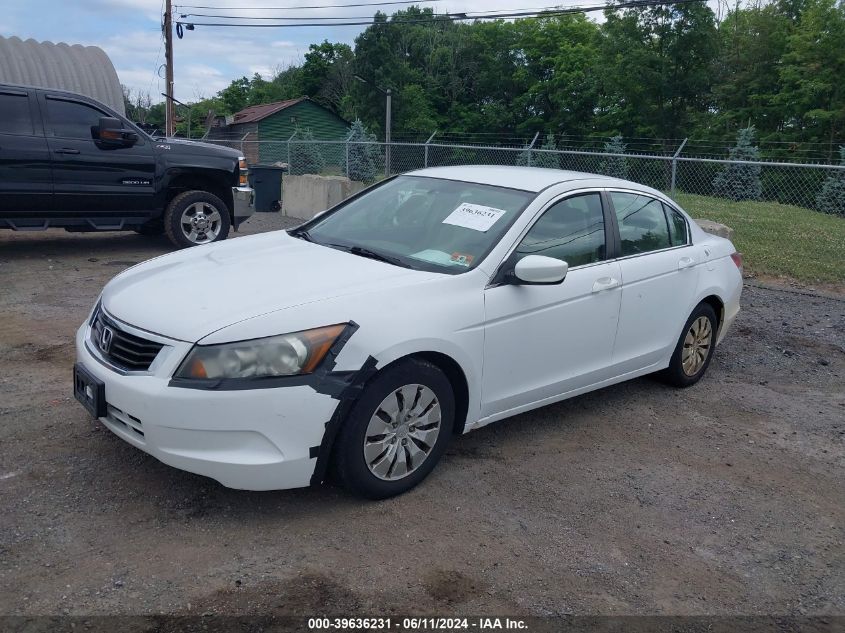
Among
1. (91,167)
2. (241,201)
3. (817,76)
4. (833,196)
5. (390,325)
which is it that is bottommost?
(833,196)

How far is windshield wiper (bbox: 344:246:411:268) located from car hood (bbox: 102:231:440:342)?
2.4 inches

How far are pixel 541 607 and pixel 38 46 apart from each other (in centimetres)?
1827

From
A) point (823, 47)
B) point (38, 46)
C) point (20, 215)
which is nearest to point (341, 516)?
point (20, 215)

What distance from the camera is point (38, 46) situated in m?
17.5

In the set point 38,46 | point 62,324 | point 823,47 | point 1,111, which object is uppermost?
point 823,47

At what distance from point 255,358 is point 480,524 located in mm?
1298

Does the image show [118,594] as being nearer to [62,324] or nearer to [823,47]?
[62,324]

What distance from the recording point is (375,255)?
14.5 ft

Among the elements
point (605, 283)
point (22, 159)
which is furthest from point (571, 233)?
point (22, 159)

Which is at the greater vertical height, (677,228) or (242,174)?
(677,228)

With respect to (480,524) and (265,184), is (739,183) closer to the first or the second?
(265,184)

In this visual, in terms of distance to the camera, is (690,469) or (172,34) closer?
(690,469)

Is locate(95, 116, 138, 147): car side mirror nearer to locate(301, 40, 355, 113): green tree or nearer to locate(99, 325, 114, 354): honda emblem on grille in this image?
locate(99, 325, 114, 354): honda emblem on grille

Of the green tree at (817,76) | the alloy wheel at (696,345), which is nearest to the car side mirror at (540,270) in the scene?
the alloy wheel at (696,345)
